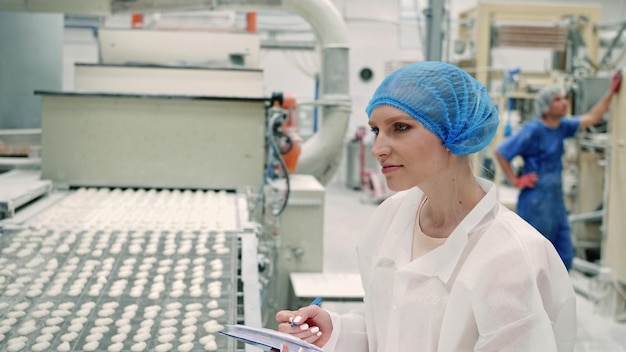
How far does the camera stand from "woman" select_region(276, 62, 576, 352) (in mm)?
853

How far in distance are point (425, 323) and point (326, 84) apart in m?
2.32

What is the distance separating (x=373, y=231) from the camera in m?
1.14

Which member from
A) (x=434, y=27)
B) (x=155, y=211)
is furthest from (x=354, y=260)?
(x=155, y=211)

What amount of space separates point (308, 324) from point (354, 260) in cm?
353

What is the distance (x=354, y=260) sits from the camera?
4590mm

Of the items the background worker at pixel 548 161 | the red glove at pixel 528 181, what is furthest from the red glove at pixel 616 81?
the red glove at pixel 528 181

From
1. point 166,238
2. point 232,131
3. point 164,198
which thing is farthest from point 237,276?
point 232,131

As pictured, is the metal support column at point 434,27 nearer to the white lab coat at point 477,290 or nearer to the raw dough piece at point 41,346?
the white lab coat at point 477,290

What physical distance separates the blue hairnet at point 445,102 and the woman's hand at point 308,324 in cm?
39

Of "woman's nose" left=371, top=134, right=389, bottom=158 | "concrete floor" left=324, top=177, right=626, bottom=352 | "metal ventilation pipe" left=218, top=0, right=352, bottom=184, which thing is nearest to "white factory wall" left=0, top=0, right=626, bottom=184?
"concrete floor" left=324, top=177, right=626, bottom=352

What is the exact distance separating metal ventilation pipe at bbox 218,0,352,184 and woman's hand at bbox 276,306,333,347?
6.67ft

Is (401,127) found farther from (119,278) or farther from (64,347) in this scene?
(119,278)

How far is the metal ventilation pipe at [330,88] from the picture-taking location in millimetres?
2996

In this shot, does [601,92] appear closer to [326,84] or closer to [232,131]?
[326,84]
